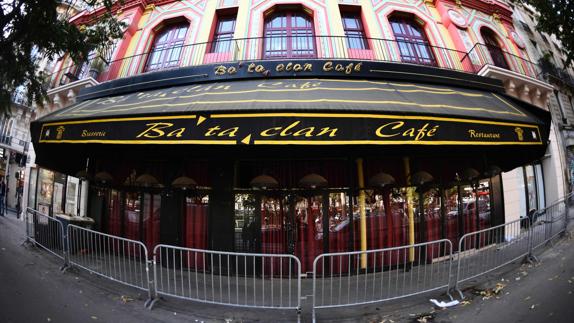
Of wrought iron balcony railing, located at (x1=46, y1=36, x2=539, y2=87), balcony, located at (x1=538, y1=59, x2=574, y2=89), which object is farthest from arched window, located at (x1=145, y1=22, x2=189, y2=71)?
balcony, located at (x1=538, y1=59, x2=574, y2=89)

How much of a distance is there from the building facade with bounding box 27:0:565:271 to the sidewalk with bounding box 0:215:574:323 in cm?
226

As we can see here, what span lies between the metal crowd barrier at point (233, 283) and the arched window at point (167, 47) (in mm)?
6028

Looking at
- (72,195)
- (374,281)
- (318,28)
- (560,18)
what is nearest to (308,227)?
(374,281)

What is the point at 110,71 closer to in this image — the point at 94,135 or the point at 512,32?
the point at 94,135

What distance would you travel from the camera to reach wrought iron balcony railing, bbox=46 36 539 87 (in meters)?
8.36

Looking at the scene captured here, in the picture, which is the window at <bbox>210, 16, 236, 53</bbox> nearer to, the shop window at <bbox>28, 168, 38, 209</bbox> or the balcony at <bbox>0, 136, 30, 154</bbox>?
the shop window at <bbox>28, 168, 38, 209</bbox>

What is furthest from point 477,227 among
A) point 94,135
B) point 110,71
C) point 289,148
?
point 110,71

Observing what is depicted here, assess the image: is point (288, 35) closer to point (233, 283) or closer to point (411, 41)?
point (411, 41)

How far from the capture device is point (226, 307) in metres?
4.90

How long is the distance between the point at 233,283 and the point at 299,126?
4.14m

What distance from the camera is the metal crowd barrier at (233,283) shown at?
180 inches

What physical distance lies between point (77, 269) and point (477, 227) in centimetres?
1116

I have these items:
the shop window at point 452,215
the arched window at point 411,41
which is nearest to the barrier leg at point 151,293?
the shop window at point 452,215

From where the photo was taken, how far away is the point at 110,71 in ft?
31.4
